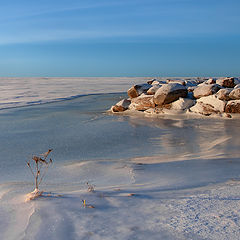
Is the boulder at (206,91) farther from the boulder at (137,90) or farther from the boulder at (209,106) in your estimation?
the boulder at (137,90)

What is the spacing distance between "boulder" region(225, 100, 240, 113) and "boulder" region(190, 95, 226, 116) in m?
0.14

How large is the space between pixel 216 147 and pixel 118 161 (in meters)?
1.63

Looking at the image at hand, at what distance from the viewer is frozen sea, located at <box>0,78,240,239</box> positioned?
2.00m

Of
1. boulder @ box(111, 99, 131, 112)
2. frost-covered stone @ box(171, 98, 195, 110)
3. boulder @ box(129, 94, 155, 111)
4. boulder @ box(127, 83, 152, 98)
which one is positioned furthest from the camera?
boulder @ box(127, 83, 152, 98)

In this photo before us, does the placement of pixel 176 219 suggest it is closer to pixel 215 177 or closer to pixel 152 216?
pixel 152 216

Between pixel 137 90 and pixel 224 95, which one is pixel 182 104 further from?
pixel 137 90

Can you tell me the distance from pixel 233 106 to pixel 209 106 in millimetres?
669

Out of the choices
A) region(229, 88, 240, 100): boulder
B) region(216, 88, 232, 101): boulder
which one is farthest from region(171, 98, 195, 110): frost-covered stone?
region(229, 88, 240, 100): boulder

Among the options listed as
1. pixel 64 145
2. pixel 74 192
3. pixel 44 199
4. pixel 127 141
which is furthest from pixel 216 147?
pixel 44 199

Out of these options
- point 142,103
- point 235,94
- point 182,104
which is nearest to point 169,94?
point 182,104

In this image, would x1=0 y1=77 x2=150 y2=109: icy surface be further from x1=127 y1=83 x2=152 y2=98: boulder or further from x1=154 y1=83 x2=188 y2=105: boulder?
x1=154 y1=83 x2=188 y2=105: boulder

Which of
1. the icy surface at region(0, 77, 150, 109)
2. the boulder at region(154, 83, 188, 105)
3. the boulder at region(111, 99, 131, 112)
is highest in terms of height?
the boulder at region(154, 83, 188, 105)

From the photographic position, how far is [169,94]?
31.5 feet

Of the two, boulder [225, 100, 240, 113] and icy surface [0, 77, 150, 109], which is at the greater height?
boulder [225, 100, 240, 113]
